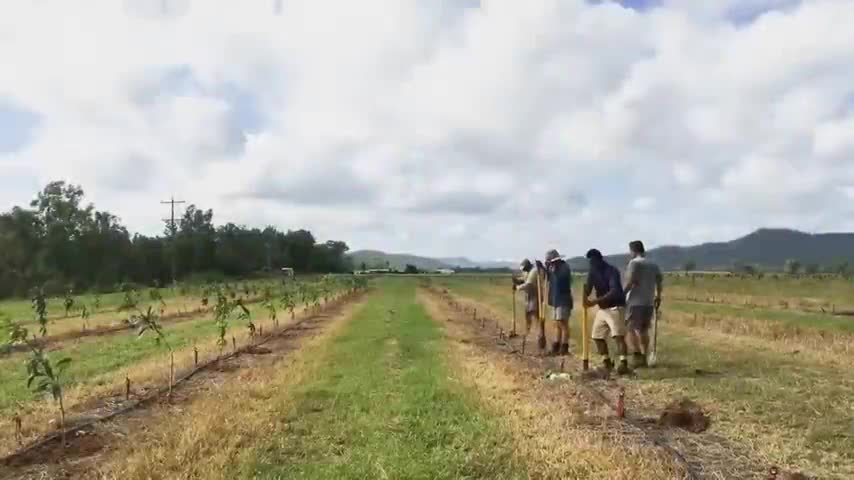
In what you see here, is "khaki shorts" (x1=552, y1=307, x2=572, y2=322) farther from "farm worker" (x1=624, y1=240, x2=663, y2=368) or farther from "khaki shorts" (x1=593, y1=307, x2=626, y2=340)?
"farm worker" (x1=624, y1=240, x2=663, y2=368)

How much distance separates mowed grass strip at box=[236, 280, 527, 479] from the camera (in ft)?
23.8

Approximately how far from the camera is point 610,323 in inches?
518

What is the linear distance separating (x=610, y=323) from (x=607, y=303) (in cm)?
34

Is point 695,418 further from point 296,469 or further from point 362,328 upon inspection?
point 362,328

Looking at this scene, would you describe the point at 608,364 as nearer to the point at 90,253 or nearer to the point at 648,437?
the point at 648,437

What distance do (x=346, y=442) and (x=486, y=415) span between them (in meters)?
1.89

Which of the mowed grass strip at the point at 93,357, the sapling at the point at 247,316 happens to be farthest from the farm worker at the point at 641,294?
the sapling at the point at 247,316

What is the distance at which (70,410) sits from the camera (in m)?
11.1

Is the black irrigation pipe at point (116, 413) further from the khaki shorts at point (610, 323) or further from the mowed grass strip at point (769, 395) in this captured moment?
the khaki shorts at point (610, 323)

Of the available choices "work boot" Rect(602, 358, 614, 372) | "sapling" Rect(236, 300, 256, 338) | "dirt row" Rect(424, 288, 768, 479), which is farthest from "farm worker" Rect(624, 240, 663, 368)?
"sapling" Rect(236, 300, 256, 338)

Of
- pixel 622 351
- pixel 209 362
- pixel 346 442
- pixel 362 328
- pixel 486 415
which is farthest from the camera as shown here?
pixel 362 328

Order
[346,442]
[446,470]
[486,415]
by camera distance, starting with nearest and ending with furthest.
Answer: [446,470]
[346,442]
[486,415]

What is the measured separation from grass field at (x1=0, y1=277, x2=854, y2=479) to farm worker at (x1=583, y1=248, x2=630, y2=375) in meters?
0.59

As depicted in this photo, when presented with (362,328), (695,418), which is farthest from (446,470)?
(362,328)
